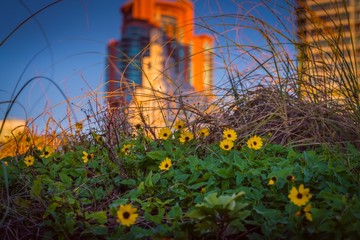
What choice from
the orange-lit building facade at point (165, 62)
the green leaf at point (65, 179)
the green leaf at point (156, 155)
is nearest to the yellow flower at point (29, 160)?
the green leaf at point (65, 179)

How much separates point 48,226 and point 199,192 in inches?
23.5

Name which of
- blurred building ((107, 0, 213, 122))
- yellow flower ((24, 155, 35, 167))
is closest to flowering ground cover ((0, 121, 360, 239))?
yellow flower ((24, 155, 35, 167))

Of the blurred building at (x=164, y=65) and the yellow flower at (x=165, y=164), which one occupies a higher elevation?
the blurred building at (x=164, y=65)

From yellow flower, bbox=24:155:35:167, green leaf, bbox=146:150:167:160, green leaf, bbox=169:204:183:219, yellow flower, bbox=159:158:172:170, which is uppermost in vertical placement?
green leaf, bbox=146:150:167:160

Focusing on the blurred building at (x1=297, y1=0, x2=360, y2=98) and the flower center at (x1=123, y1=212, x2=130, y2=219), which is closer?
the flower center at (x1=123, y1=212, x2=130, y2=219)

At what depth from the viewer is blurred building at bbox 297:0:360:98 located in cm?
260

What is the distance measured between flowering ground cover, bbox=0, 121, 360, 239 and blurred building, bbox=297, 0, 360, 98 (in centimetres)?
51

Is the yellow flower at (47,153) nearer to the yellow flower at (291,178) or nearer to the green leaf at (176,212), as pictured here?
the green leaf at (176,212)

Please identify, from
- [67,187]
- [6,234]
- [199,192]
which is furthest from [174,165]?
[6,234]

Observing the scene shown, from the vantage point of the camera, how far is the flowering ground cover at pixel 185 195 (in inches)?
59.1

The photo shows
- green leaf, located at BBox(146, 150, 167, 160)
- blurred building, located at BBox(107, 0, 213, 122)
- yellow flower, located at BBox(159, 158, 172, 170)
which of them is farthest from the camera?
blurred building, located at BBox(107, 0, 213, 122)

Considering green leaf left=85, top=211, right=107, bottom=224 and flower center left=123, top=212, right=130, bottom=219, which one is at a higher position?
flower center left=123, top=212, right=130, bottom=219

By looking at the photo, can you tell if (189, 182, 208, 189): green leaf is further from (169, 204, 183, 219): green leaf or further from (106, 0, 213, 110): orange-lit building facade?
(106, 0, 213, 110): orange-lit building facade

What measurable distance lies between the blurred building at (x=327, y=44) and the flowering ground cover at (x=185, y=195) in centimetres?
51
